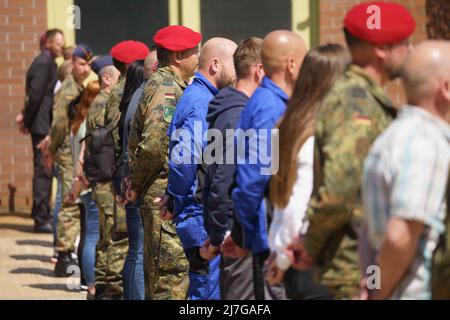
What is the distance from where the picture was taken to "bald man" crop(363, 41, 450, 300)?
13.1 ft

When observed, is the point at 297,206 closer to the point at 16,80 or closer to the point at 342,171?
the point at 342,171

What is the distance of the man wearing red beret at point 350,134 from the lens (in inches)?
175

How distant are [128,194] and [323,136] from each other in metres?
3.33

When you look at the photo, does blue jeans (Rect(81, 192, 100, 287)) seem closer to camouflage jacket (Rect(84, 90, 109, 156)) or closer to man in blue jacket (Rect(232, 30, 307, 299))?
camouflage jacket (Rect(84, 90, 109, 156))

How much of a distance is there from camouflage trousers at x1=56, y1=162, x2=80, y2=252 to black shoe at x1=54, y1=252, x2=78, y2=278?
6 cm

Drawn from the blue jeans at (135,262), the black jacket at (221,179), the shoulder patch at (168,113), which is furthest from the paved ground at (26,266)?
the black jacket at (221,179)

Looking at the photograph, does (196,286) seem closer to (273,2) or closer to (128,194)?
(128,194)

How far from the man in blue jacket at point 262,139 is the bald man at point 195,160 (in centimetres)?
116

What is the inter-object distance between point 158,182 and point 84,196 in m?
2.05

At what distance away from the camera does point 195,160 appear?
6.92 m

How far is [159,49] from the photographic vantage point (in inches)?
300

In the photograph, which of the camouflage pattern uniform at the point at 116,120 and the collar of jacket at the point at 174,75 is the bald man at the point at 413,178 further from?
the camouflage pattern uniform at the point at 116,120

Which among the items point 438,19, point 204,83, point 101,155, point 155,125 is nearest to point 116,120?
point 101,155

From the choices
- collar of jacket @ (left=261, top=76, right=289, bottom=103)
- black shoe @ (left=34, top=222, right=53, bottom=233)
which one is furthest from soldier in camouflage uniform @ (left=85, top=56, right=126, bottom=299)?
black shoe @ (left=34, top=222, right=53, bottom=233)
